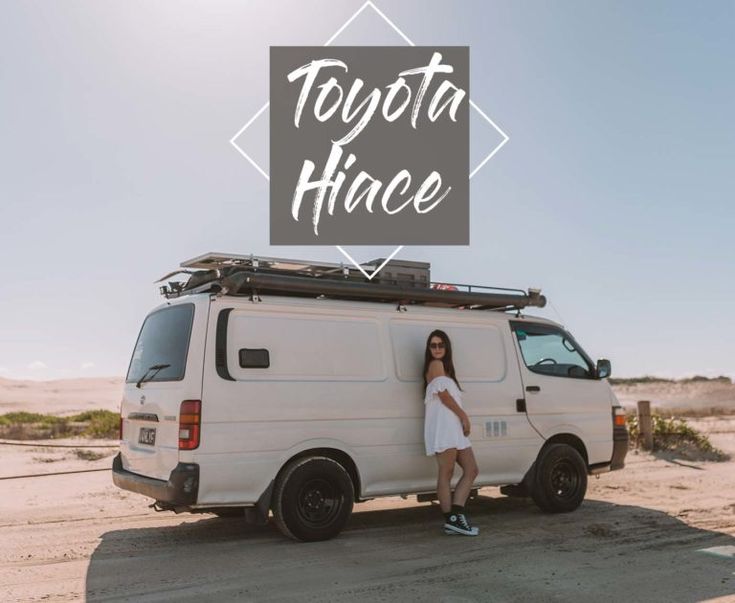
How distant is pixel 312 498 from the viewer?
285 inches

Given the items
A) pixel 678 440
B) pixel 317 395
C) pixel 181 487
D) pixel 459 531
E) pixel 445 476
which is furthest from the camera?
pixel 678 440

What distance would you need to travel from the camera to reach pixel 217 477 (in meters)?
6.63

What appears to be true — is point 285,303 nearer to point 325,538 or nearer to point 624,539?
point 325,538

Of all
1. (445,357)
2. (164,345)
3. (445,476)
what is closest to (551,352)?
(445,357)

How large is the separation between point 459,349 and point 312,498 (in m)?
2.25

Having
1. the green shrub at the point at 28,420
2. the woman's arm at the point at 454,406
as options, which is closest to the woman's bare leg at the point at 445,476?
the woman's arm at the point at 454,406

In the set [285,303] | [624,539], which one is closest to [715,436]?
[624,539]

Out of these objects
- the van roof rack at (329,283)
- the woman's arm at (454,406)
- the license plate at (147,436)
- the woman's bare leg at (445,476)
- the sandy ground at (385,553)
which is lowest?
the sandy ground at (385,553)

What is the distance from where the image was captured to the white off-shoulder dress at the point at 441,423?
7551 mm

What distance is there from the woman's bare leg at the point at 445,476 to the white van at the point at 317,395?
0.30m

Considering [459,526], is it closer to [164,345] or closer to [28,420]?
[164,345]

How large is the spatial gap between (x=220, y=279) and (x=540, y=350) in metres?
3.98

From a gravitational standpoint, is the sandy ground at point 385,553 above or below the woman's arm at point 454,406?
below

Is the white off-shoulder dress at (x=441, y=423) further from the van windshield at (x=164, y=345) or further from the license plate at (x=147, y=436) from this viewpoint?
the license plate at (x=147, y=436)
